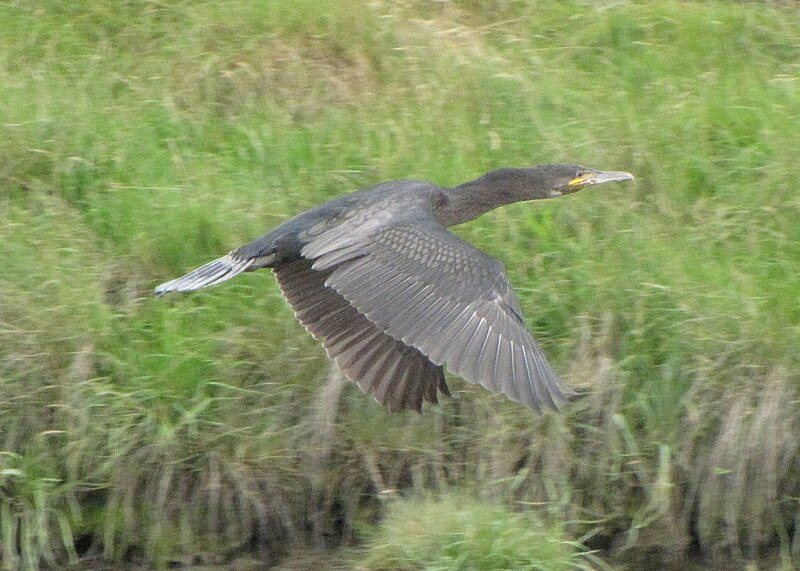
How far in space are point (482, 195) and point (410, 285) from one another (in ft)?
2.98

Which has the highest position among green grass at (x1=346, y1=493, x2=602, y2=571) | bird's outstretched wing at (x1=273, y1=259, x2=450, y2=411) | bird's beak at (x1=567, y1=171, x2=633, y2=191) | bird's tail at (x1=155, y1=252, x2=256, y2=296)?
bird's beak at (x1=567, y1=171, x2=633, y2=191)

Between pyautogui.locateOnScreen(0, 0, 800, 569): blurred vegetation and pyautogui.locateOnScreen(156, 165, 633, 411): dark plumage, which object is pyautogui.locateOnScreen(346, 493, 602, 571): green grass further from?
pyautogui.locateOnScreen(156, 165, 633, 411): dark plumage

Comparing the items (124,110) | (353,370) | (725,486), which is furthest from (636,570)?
(124,110)

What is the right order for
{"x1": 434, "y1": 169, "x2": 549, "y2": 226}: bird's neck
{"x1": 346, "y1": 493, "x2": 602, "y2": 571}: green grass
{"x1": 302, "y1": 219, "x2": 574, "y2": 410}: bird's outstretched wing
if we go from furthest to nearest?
{"x1": 434, "y1": 169, "x2": 549, "y2": 226}: bird's neck, {"x1": 346, "y1": 493, "x2": 602, "y2": 571}: green grass, {"x1": 302, "y1": 219, "x2": 574, "y2": 410}: bird's outstretched wing

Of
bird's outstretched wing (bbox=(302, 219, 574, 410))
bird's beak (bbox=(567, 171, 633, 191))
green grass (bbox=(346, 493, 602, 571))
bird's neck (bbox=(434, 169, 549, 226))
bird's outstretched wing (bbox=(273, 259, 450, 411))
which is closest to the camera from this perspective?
bird's outstretched wing (bbox=(302, 219, 574, 410))

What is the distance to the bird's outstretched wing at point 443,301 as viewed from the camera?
4371 mm

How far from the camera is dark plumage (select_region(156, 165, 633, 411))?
4449 millimetres

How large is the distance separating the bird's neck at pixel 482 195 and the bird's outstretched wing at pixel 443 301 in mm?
473

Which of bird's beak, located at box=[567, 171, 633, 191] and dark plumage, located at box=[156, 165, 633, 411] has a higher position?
bird's beak, located at box=[567, 171, 633, 191]

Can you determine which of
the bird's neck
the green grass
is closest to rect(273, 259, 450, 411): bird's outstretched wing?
the green grass

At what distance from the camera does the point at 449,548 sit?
459 centimetres

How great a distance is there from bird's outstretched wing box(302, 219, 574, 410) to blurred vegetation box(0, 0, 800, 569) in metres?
0.58

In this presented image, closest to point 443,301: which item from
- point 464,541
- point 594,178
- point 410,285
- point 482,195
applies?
point 410,285

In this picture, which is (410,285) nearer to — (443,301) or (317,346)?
(443,301)
